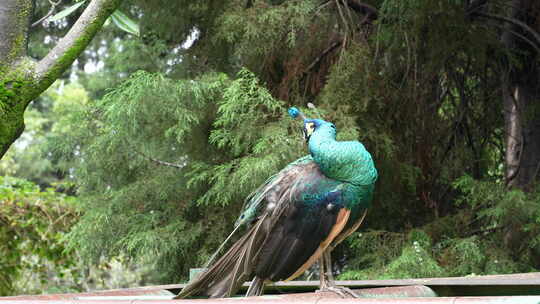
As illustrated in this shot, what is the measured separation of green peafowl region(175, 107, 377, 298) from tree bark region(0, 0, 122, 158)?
95cm

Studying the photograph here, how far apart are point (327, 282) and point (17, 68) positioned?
4.53ft

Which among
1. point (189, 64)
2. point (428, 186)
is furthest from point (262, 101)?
point (428, 186)

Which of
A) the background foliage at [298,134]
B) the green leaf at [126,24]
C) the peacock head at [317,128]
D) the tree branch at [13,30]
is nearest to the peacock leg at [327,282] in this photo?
the peacock head at [317,128]

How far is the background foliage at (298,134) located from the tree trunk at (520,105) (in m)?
0.06

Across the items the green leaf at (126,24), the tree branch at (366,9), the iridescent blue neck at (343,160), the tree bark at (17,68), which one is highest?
the tree branch at (366,9)

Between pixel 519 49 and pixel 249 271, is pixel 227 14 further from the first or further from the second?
pixel 249 271

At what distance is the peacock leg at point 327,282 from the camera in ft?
7.17

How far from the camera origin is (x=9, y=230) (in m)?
5.27

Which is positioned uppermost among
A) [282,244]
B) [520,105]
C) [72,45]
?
[520,105]

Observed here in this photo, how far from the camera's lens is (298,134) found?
429 centimetres

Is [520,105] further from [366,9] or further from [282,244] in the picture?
[282,244]

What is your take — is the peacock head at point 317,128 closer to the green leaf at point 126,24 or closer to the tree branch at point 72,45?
the green leaf at point 126,24

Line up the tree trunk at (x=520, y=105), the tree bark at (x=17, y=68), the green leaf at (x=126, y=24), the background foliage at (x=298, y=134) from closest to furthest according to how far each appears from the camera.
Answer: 1. the tree bark at (x=17, y=68)
2. the green leaf at (x=126, y=24)
3. the background foliage at (x=298, y=134)
4. the tree trunk at (x=520, y=105)

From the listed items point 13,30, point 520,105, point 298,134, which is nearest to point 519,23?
point 520,105
